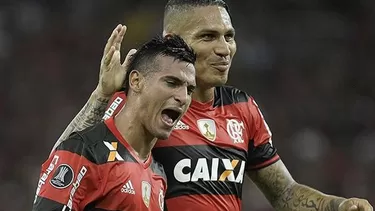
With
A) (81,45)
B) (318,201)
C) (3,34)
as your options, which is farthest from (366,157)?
(318,201)

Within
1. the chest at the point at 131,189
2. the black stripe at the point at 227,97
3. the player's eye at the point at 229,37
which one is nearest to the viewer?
the chest at the point at 131,189

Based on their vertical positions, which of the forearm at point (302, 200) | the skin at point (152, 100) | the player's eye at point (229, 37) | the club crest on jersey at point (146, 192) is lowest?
the forearm at point (302, 200)

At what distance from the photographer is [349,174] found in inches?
423

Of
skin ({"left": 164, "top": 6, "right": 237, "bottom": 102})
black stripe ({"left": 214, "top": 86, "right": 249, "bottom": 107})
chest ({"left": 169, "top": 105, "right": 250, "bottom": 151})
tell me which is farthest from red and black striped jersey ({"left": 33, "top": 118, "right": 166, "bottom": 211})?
black stripe ({"left": 214, "top": 86, "right": 249, "bottom": 107})

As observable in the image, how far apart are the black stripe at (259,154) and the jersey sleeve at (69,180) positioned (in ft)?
4.11

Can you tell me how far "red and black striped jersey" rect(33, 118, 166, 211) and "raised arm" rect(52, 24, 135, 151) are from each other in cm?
30

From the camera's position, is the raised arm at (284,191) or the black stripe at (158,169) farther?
the raised arm at (284,191)

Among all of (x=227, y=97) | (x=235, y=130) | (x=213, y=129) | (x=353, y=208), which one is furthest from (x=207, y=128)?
(x=353, y=208)

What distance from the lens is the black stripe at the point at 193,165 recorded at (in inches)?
181

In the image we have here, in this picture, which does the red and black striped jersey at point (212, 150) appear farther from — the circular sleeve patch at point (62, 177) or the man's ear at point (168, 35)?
the circular sleeve patch at point (62, 177)

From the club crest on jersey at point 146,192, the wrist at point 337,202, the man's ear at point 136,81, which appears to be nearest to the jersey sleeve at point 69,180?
the club crest on jersey at point 146,192

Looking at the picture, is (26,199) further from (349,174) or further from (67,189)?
(67,189)

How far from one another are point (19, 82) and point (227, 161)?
656 cm

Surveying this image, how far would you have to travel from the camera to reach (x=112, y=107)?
446cm
